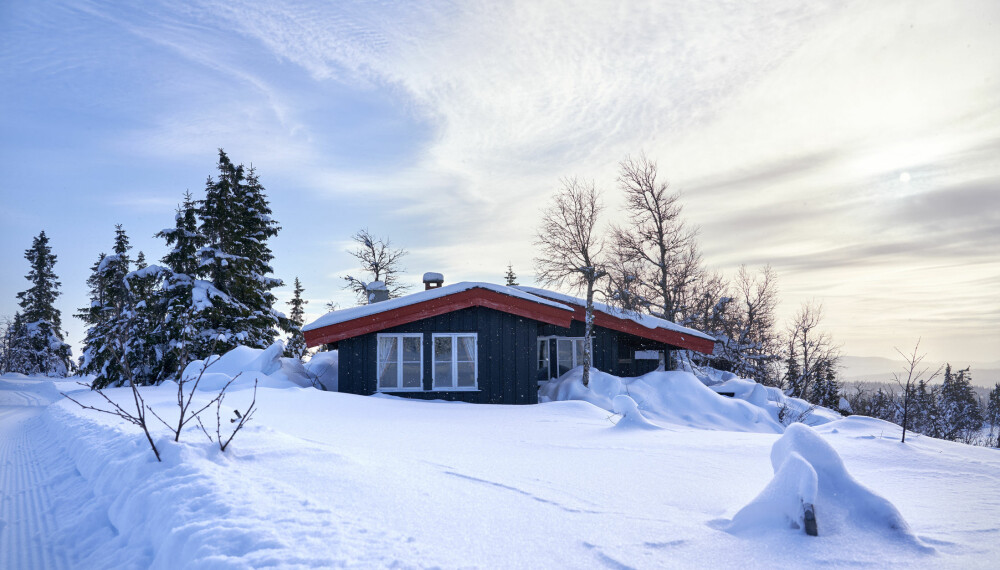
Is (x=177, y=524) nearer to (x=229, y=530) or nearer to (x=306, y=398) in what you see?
(x=229, y=530)

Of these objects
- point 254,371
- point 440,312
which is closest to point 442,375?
point 440,312

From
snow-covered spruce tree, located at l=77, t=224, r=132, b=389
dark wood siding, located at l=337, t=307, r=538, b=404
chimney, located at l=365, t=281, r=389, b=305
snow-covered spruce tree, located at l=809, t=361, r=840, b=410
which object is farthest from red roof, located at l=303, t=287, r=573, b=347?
snow-covered spruce tree, located at l=809, t=361, r=840, b=410

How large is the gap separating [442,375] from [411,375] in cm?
86

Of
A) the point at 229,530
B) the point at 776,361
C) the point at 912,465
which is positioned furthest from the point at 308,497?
the point at 776,361

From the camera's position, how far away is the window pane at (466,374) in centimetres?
1560

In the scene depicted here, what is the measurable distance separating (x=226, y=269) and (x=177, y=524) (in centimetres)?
2142

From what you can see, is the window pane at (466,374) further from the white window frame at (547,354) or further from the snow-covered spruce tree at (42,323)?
the snow-covered spruce tree at (42,323)

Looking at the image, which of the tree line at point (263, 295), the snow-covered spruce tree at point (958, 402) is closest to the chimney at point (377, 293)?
the tree line at point (263, 295)

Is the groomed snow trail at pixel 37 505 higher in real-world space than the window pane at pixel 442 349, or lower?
lower

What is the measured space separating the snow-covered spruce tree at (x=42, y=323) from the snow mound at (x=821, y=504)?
160 feet

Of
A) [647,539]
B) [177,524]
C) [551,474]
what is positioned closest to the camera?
[647,539]

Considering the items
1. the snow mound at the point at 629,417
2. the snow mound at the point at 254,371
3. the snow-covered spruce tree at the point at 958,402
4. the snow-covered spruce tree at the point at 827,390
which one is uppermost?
the snow mound at the point at 254,371

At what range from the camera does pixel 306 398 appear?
1166cm

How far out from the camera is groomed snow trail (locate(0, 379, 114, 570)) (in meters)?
3.91
